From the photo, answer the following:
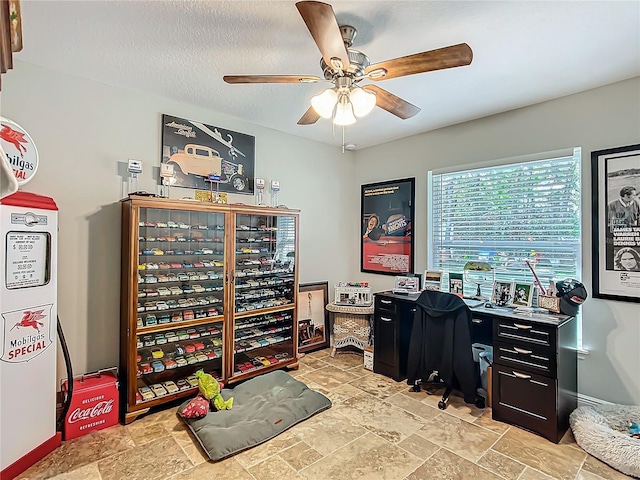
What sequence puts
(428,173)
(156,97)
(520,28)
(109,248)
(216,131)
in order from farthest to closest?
(428,173), (216,131), (156,97), (109,248), (520,28)

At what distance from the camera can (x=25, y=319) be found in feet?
7.11

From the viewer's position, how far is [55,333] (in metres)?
2.37

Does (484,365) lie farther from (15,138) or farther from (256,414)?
(15,138)

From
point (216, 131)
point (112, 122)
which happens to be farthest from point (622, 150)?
point (112, 122)

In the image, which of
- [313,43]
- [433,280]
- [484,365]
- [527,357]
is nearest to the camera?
[313,43]

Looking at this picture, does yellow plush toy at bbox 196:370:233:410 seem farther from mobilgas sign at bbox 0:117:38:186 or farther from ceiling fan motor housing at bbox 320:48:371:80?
ceiling fan motor housing at bbox 320:48:371:80

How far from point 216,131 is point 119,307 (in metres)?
1.94

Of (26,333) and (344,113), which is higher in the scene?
(344,113)

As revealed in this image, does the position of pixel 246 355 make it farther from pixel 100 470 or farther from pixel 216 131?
pixel 216 131

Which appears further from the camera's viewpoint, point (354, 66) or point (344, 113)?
point (344, 113)

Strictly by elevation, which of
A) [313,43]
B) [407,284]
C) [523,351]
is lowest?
[523,351]

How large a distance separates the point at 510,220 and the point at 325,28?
2.78 meters

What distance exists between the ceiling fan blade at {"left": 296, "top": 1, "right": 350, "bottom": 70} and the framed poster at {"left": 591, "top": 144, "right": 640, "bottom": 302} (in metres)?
2.44

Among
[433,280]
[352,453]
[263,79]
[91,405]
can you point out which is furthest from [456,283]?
[91,405]
